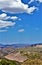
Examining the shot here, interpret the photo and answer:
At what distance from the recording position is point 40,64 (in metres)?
4.03

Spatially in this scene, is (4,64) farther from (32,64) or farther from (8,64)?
(32,64)

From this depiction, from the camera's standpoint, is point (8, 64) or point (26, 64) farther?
point (26, 64)

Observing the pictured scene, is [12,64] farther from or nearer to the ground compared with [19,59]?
nearer to the ground

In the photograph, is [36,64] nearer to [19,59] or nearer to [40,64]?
[40,64]

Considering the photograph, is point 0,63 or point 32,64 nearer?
point 0,63

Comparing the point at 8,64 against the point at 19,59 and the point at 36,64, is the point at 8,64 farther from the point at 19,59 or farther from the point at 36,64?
the point at 19,59

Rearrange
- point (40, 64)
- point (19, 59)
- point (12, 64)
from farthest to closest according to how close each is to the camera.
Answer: point (19, 59), point (40, 64), point (12, 64)

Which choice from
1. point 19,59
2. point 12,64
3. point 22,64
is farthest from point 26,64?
point 19,59

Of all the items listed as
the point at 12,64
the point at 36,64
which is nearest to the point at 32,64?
the point at 36,64

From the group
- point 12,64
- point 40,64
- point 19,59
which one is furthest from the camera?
point 19,59

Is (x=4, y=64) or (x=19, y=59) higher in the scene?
(x=19, y=59)

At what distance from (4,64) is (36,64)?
0.79 meters

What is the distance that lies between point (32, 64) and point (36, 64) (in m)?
0.09

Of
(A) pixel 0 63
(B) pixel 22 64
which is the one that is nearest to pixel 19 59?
(B) pixel 22 64
